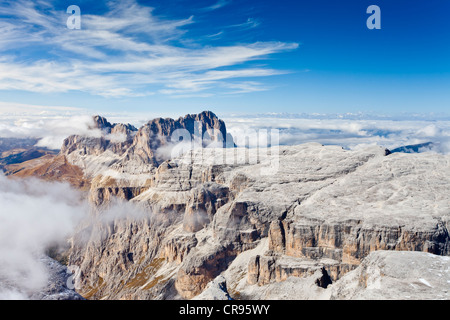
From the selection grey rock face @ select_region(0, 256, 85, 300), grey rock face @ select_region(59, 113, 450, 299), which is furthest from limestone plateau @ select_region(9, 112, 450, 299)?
grey rock face @ select_region(0, 256, 85, 300)

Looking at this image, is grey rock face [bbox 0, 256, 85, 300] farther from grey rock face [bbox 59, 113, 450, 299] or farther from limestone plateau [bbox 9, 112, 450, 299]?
grey rock face [bbox 59, 113, 450, 299]

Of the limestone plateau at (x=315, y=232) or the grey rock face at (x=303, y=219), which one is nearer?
the limestone plateau at (x=315, y=232)

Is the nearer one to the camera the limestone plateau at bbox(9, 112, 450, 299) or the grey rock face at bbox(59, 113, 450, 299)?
the limestone plateau at bbox(9, 112, 450, 299)

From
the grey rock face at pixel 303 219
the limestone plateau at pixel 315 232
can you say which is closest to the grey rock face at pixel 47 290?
the limestone plateau at pixel 315 232

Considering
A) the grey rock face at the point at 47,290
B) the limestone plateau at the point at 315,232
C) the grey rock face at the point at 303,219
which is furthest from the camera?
the grey rock face at the point at 303,219

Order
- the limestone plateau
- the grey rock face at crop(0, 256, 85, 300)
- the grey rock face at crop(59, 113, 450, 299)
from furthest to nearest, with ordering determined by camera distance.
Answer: the grey rock face at crop(59, 113, 450, 299) < the limestone plateau < the grey rock face at crop(0, 256, 85, 300)

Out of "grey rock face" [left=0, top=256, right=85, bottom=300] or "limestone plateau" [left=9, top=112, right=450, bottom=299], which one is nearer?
"grey rock face" [left=0, top=256, right=85, bottom=300]

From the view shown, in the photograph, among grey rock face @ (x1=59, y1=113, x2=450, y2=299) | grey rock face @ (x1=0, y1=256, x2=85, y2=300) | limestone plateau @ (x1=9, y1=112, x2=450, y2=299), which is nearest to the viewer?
grey rock face @ (x1=0, y1=256, x2=85, y2=300)

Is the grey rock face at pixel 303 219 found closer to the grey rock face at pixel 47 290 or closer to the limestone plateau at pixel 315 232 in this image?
the limestone plateau at pixel 315 232

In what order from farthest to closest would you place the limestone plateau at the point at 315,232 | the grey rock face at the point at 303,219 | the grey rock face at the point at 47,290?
the grey rock face at the point at 303,219
the limestone plateau at the point at 315,232
the grey rock face at the point at 47,290
